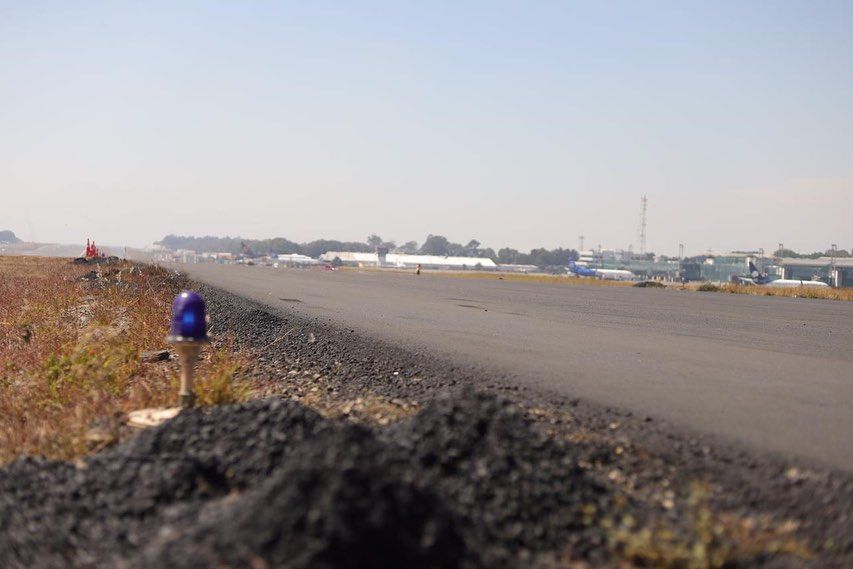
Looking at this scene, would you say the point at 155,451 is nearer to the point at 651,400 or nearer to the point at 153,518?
the point at 153,518

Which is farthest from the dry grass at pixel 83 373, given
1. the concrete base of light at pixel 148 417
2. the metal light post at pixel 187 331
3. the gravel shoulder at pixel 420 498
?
the gravel shoulder at pixel 420 498

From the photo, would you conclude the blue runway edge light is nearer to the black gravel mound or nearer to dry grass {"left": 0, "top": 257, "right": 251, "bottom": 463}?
dry grass {"left": 0, "top": 257, "right": 251, "bottom": 463}

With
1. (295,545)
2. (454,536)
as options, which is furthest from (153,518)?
(454,536)

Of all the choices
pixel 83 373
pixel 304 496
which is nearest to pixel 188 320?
pixel 304 496

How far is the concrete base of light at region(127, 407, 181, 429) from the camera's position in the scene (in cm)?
596

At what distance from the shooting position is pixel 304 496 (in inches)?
132

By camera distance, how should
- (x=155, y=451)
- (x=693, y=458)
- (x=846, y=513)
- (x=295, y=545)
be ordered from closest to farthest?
(x=295, y=545) < (x=846, y=513) < (x=155, y=451) < (x=693, y=458)

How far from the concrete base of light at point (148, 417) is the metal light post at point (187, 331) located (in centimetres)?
17

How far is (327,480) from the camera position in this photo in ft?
11.2

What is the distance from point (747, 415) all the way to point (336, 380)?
413 centimetres

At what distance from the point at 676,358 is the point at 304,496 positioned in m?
8.39

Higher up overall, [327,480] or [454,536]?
[327,480]

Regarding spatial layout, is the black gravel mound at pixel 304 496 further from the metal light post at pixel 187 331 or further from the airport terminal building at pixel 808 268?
the airport terminal building at pixel 808 268

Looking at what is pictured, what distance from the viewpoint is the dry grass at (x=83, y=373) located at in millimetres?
6285
